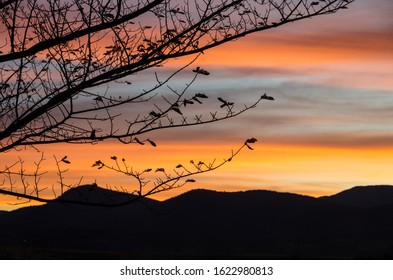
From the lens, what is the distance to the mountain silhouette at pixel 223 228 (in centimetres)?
12912

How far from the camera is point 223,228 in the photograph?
6762 inches

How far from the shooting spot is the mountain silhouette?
424 ft

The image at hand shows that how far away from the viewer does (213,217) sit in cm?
17425

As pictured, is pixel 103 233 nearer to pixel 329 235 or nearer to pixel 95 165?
pixel 329 235

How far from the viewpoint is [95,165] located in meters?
11.1

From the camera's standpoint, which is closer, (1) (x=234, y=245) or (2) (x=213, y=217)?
(1) (x=234, y=245)

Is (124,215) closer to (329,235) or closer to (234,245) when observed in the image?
(234,245)
